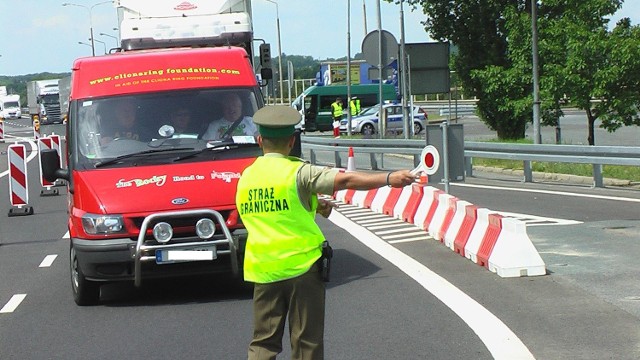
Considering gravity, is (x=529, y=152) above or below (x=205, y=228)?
below

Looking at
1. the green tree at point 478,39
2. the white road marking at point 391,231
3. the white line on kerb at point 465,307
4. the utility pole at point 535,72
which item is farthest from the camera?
the green tree at point 478,39

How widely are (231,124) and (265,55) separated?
8753 mm

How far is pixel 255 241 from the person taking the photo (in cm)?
555

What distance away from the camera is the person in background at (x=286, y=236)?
17.8ft

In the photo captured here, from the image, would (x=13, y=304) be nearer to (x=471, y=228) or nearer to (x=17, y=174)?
(x=471, y=228)

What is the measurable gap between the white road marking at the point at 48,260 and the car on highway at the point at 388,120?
41874mm

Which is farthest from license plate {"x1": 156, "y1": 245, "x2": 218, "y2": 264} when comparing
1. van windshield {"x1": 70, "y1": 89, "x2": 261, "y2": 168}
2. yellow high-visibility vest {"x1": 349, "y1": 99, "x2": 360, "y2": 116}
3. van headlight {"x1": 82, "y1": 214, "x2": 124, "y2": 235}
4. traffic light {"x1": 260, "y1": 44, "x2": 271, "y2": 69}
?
yellow high-visibility vest {"x1": 349, "y1": 99, "x2": 360, "y2": 116}

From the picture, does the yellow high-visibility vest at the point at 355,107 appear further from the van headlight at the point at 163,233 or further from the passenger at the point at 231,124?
the van headlight at the point at 163,233

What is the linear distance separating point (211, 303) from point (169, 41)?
7.78 metres

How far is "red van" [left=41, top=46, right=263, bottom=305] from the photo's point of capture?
9688 millimetres

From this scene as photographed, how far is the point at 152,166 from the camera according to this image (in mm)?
10273

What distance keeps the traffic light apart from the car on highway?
3569cm

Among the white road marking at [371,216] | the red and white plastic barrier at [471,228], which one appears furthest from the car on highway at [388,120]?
the red and white plastic barrier at [471,228]

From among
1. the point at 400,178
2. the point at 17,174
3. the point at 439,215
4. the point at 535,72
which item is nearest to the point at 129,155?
the point at 439,215
